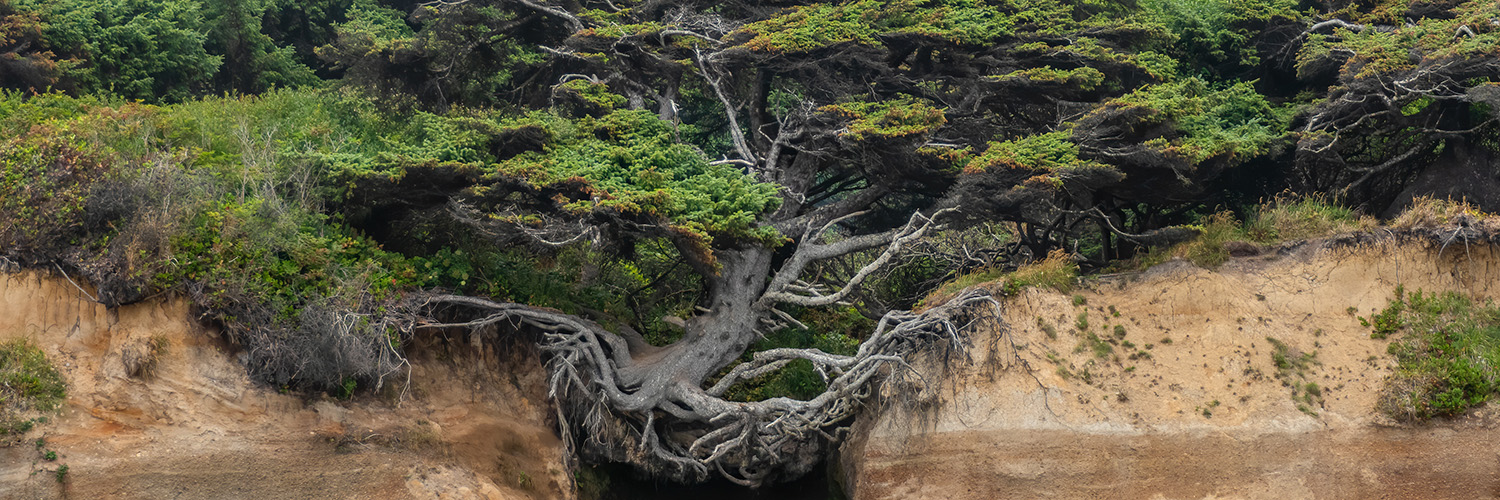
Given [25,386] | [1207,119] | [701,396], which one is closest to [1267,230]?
[1207,119]

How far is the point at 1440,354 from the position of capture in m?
14.5

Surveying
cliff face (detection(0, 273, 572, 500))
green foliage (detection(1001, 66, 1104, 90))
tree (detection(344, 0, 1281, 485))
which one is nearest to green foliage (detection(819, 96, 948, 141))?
tree (detection(344, 0, 1281, 485))

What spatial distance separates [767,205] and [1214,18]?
9359mm

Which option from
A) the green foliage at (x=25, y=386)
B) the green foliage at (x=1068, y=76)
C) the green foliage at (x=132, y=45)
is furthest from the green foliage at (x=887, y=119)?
the green foliage at (x=132, y=45)

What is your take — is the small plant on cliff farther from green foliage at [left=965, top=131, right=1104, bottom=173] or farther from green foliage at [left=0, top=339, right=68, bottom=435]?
green foliage at [left=0, top=339, right=68, bottom=435]

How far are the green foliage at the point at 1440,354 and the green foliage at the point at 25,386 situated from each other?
16.7 m

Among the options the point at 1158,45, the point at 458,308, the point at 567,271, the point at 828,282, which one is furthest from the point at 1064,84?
the point at 458,308

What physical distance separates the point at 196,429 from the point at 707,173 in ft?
25.8

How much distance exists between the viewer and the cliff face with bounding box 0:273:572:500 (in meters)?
13.3

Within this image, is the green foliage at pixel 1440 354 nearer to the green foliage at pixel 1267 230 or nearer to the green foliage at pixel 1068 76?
the green foliage at pixel 1267 230

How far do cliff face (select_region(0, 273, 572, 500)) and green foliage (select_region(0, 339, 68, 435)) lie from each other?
15 centimetres

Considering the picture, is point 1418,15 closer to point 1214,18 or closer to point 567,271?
point 1214,18

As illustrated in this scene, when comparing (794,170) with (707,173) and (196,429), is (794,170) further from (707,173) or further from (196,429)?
(196,429)

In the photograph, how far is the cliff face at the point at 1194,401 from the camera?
14484 mm
